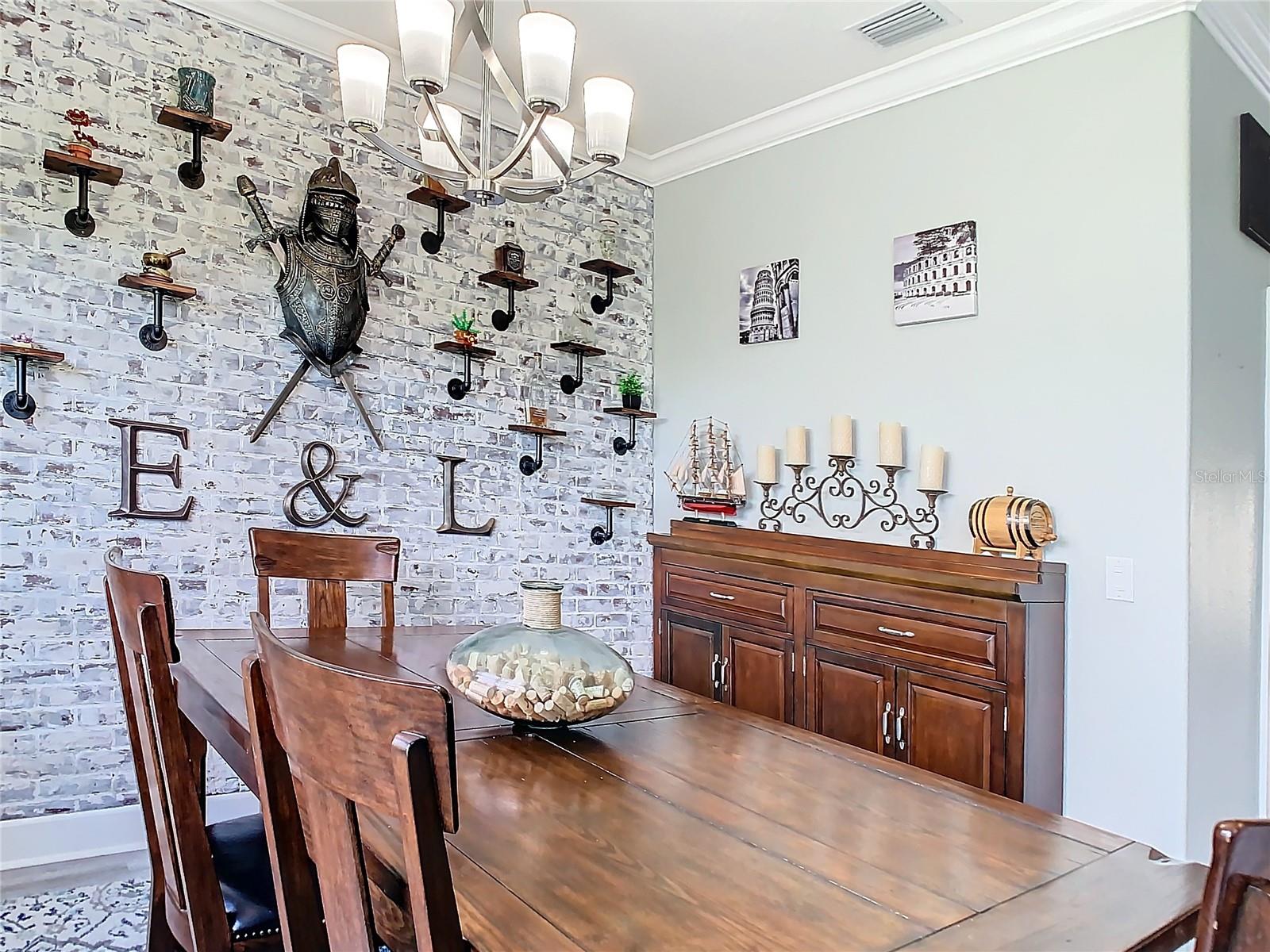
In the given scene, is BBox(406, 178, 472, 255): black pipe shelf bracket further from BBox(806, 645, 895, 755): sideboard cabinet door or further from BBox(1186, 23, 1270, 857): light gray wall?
BBox(1186, 23, 1270, 857): light gray wall

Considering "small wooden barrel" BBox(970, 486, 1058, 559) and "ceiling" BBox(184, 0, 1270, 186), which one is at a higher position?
"ceiling" BBox(184, 0, 1270, 186)

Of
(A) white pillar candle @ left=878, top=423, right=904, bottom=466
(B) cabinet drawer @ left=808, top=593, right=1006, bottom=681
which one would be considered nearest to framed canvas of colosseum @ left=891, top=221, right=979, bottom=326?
(A) white pillar candle @ left=878, top=423, right=904, bottom=466

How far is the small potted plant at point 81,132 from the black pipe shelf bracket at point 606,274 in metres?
1.97

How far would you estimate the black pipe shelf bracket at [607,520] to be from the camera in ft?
13.2

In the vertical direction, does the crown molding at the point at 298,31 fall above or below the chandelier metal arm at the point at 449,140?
above

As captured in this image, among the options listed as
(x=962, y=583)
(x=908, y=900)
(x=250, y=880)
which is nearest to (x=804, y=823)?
(x=908, y=900)

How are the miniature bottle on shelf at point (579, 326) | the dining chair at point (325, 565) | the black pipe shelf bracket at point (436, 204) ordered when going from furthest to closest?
the miniature bottle on shelf at point (579, 326)
the black pipe shelf bracket at point (436, 204)
the dining chair at point (325, 565)

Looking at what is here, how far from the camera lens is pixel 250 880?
62.0 inches

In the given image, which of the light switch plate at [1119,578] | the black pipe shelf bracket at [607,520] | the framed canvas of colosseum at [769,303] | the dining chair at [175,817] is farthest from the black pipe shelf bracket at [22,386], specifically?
the light switch plate at [1119,578]

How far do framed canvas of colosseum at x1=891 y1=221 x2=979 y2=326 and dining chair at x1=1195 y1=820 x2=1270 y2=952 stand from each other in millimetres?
2699

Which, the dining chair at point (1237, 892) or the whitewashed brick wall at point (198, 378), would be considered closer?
the dining chair at point (1237, 892)

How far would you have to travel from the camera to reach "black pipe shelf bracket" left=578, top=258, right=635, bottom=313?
4004mm

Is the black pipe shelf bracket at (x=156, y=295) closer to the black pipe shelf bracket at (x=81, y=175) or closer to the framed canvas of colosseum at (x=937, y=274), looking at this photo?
the black pipe shelf bracket at (x=81, y=175)

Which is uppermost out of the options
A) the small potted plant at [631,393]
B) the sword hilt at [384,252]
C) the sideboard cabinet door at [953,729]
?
the sword hilt at [384,252]
